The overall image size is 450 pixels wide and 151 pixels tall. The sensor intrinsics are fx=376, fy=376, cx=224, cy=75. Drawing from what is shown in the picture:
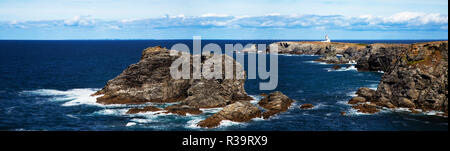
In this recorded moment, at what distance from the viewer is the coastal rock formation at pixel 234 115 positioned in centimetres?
4938

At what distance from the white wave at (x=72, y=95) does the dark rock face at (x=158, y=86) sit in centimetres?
268

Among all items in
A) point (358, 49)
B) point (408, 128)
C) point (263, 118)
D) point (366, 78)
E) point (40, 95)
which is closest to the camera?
point (408, 128)

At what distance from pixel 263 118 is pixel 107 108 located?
980 inches

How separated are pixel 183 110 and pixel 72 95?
90.7 ft

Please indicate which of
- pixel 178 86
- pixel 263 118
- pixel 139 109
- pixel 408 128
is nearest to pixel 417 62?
pixel 408 128

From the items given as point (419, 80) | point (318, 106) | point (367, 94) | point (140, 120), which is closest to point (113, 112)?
point (140, 120)

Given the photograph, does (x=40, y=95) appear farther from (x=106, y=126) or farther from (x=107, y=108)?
(x=106, y=126)

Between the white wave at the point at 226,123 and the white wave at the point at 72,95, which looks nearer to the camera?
the white wave at the point at 226,123

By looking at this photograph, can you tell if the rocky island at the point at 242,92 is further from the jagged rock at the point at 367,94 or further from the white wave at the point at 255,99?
the white wave at the point at 255,99

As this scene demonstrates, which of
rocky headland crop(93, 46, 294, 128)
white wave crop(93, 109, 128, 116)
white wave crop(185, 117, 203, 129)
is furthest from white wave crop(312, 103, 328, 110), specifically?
white wave crop(93, 109, 128, 116)

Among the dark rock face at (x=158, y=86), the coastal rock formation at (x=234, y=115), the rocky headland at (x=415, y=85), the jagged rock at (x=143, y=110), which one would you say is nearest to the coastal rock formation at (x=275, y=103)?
the coastal rock formation at (x=234, y=115)

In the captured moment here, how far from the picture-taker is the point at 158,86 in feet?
216

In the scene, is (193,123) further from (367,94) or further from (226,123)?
(367,94)

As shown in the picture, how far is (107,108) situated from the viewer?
59.6 m
